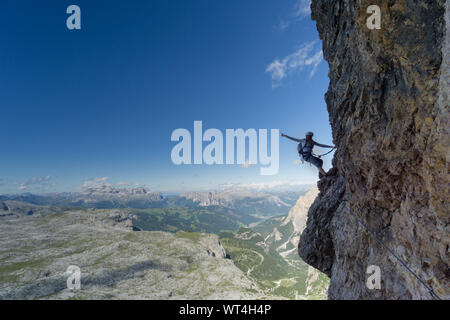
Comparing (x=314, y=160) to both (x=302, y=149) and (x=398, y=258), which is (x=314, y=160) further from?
(x=398, y=258)

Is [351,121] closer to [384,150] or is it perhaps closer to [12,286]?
[384,150]

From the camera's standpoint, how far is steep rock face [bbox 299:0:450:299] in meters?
7.03

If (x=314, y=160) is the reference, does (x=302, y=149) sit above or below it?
above

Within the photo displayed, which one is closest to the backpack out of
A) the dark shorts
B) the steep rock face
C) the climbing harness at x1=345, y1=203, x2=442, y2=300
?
the dark shorts

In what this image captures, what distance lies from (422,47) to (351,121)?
5076 mm

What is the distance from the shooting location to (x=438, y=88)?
273 inches

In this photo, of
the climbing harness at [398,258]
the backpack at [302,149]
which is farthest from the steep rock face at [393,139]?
the backpack at [302,149]

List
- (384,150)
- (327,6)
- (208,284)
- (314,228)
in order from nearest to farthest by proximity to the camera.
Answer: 1. (384,150)
2. (327,6)
3. (314,228)
4. (208,284)

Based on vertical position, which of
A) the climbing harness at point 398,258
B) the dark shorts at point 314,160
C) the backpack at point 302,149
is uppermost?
the backpack at point 302,149

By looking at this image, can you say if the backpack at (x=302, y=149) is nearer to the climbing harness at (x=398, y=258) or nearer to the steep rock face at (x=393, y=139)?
the steep rock face at (x=393, y=139)

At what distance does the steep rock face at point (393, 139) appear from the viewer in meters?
7.03

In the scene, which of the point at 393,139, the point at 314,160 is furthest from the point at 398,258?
the point at 314,160

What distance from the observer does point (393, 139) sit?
9070 millimetres
